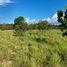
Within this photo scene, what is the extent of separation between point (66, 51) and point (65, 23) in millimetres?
8021

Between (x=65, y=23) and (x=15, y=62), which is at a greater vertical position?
(x=65, y=23)

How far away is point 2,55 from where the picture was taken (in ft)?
43.4

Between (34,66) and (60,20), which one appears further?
(60,20)

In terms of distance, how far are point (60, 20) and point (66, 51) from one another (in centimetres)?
831

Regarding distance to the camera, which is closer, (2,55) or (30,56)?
(30,56)

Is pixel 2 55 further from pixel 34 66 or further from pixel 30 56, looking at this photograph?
pixel 34 66

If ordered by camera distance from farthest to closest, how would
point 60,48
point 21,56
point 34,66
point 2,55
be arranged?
point 2,55, point 60,48, point 21,56, point 34,66

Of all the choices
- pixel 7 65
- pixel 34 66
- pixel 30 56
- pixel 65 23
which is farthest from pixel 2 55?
pixel 65 23

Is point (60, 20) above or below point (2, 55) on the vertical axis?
above

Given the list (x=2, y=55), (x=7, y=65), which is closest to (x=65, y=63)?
(x=7, y=65)

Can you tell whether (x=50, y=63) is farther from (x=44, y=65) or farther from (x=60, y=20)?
(x=60, y=20)

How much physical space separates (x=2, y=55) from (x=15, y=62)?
310 cm

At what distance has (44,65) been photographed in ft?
33.4

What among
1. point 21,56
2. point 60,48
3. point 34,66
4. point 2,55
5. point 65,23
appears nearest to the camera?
point 34,66
